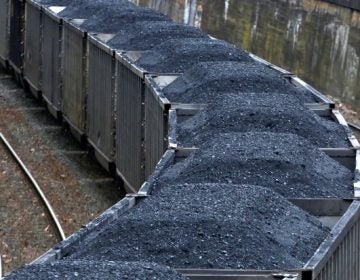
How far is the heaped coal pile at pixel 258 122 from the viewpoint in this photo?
1409cm

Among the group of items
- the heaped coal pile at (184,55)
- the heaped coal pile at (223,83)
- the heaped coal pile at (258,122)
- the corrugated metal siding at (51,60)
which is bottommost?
the corrugated metal siding at (51,60)

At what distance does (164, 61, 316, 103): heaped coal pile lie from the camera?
16.5 m

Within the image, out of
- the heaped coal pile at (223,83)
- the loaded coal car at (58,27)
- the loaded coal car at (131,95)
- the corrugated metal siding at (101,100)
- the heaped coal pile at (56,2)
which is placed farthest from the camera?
the heaped coal pile at (56,2)

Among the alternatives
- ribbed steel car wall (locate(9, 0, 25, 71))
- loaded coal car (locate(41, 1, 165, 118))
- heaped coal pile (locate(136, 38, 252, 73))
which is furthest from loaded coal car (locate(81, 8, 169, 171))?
ribbed steel car wall (locate(9, 0, 25, 71))

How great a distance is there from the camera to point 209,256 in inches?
369

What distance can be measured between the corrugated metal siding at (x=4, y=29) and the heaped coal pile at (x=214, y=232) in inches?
873

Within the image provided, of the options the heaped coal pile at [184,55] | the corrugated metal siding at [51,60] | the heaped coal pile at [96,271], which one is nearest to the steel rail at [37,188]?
the corrugated metal siding at [51,60]

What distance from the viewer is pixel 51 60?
26.4m

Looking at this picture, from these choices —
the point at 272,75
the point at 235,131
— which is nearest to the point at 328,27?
the point at 272,75

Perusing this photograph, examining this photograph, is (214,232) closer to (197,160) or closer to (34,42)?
(197,160)

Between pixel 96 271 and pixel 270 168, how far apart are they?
160 inches

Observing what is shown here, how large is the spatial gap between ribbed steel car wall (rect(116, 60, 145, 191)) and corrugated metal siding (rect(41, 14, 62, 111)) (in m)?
5.35

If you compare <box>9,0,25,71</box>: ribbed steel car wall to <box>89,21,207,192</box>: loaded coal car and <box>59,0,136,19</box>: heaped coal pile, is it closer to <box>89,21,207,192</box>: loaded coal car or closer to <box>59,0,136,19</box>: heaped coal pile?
<box>59,0,136,19</box>: heaped coal pile

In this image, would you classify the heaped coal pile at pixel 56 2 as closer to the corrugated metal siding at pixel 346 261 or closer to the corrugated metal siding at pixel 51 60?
the corrugated metal siding at pixel 51 60
